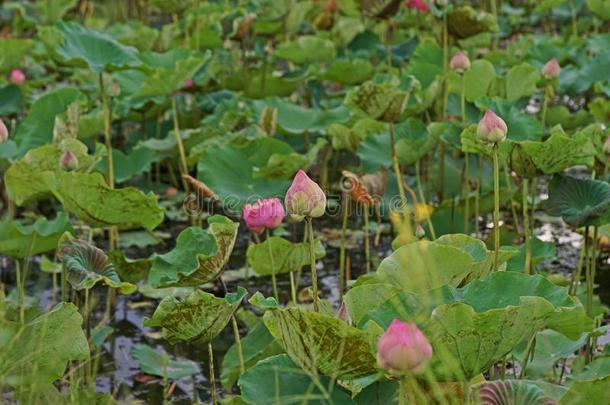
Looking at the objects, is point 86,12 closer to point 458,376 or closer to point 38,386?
point 38,386

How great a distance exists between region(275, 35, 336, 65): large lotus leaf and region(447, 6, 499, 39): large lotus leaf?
0.61 m

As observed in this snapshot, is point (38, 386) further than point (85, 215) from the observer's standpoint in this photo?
No

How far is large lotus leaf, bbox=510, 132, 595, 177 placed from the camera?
196 centimetres

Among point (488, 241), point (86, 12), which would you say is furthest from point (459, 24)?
point (86, 12)

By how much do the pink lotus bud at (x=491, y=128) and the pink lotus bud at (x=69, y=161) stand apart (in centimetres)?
94

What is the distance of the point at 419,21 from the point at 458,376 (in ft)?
10.1

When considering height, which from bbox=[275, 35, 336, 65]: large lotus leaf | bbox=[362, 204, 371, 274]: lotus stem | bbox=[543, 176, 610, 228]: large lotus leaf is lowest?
bbox=[362, 204, 371, 274]: lotus stem

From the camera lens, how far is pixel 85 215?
218cm

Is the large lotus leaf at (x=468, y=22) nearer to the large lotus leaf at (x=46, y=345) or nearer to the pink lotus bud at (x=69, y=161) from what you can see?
the pink lotus bud at (x=69, y=161)

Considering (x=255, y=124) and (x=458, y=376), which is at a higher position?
(x=458, y=376)

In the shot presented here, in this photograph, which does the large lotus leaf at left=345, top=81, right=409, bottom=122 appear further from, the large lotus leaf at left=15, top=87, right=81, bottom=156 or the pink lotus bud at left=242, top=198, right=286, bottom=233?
the large lotus leaf at left=15, top=87, right=81, bottom=156

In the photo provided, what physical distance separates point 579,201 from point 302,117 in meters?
1.18

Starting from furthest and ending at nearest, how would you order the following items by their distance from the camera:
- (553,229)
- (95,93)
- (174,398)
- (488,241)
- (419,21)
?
(419,21)
(95,93)
(553,229)
(488,241)
(174,398)

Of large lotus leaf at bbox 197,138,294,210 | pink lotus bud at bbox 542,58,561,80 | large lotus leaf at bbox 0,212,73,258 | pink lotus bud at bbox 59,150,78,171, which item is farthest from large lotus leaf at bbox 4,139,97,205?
pink lotus bud at bbox 542,58,561,80
